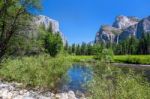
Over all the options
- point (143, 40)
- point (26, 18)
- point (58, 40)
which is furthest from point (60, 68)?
point (143, 40)

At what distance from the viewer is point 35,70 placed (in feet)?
113

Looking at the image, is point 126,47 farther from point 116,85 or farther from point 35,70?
point 116,85

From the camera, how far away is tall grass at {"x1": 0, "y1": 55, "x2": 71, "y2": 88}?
113 ft

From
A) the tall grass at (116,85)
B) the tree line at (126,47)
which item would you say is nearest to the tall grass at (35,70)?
the tall grass at (116,85)

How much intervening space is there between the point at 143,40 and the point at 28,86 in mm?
133098

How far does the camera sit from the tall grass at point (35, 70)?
34312 mm

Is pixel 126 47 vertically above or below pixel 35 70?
above

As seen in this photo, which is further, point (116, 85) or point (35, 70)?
point (35, 70)

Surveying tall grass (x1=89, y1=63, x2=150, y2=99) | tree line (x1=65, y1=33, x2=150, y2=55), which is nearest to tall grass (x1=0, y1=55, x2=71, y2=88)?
tall grass (x1=89, y1=63, x2=150, y2=99)

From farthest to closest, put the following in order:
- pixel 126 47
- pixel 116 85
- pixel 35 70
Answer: pixel 126 47, pixel 35 70, pixel 116 85

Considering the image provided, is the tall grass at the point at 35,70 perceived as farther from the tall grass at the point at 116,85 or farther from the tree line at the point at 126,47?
the tree line at the point at 126,47

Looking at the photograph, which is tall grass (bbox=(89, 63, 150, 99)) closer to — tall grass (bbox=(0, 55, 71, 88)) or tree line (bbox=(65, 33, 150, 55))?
tall grass (bbox=(0, 55, 71, 88))

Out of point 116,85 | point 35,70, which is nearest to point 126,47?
point 35,70

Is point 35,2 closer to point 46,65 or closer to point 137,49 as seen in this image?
point 46,65
